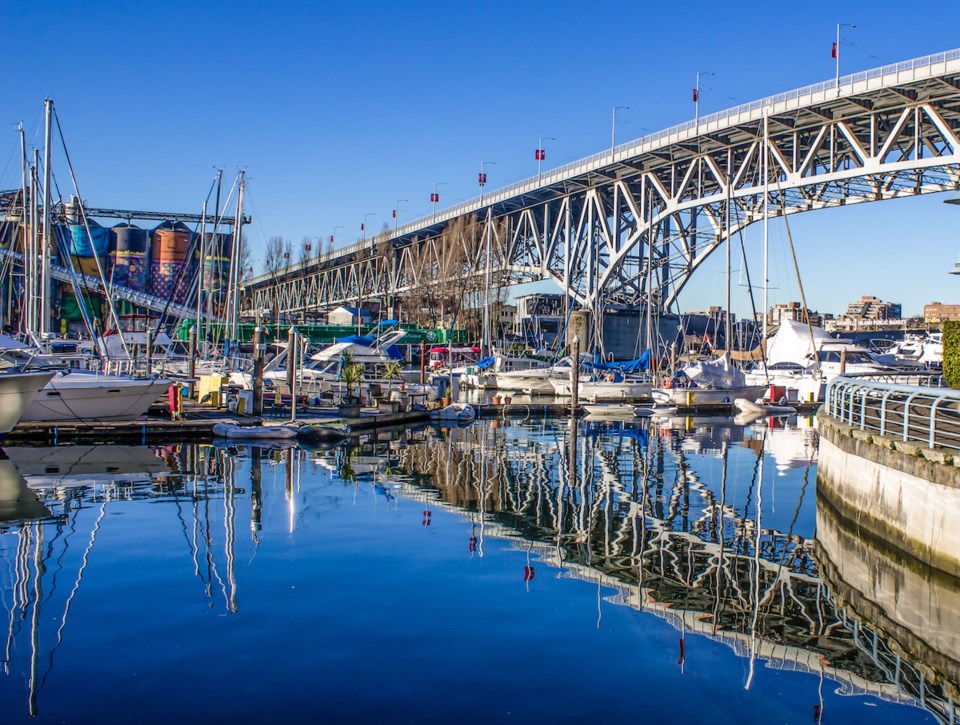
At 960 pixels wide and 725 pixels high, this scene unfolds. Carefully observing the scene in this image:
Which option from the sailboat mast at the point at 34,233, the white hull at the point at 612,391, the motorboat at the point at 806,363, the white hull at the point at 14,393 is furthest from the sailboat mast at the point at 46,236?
the motorboat at the point at 806,363

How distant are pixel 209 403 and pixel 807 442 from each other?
25.5m

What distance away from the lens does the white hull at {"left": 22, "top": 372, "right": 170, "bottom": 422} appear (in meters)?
34.1

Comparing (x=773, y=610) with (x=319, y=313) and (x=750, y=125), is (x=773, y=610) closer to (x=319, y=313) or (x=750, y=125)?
(x=750, y=125)

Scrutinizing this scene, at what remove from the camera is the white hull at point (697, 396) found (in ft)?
182

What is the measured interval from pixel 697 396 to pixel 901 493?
4094cm

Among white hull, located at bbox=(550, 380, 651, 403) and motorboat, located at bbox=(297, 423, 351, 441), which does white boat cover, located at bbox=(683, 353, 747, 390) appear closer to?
white hull, located at bbox=(550, 380, 651, 403)

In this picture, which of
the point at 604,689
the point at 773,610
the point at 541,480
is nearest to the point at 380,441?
the point at 541,480

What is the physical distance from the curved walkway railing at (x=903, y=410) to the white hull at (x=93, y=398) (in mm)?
23815

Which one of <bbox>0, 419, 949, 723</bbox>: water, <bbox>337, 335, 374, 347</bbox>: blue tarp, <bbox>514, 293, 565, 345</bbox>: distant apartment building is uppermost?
<bbox>514, 293, 565, 345</bbox>: distant apartment building

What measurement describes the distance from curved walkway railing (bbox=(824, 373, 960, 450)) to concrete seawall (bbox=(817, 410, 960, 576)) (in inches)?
14.5

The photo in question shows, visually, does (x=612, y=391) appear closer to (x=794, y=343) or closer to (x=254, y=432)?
(x=794, y=343)

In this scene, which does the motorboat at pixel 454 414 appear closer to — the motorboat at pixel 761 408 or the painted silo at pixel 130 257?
the motorboat at pixel 761 408

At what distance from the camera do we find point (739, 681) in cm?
1057

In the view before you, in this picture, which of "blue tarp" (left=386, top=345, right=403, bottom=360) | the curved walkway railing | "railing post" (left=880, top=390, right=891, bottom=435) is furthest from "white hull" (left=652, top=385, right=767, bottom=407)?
"railing post" (left=880, top=390, right=891, bottom=435)
